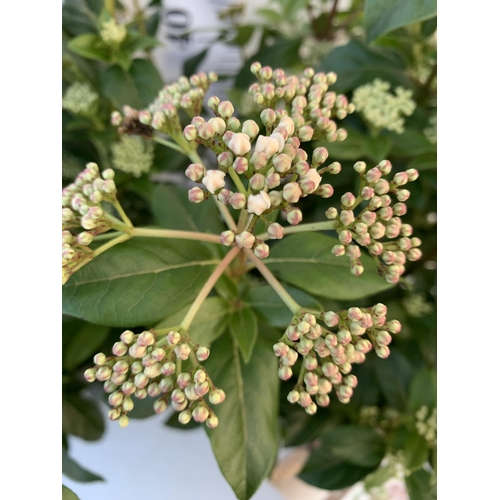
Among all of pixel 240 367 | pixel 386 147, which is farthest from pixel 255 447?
pixel 386 147

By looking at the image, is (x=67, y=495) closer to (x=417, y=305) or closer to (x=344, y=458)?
(x=344, y=458)

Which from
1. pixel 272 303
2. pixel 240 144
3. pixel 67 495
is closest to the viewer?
pixel 240 144

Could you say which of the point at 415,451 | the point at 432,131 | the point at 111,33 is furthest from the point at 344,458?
the point at 111,33

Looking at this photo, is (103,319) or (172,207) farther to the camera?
(172,207)

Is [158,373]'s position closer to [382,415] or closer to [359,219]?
[359,219]

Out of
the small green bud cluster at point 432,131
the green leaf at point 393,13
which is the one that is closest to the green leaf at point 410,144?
the small green bud cluster at point 432,131

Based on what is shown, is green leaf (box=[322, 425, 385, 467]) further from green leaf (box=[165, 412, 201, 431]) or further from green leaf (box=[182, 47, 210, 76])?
green leaf (box=[182, 47, 210, 76])
